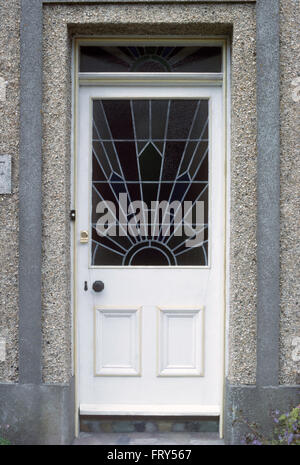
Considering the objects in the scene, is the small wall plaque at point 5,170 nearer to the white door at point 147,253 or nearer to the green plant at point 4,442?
the white door at point 147,253

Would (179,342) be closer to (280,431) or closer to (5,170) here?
(280,431)

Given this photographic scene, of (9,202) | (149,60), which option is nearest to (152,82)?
(149,60)

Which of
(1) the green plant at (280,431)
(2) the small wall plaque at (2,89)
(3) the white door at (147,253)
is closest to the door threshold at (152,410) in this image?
(3) the white door at (147,253)

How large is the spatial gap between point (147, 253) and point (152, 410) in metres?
1.19

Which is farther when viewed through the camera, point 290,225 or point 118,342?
point 118,342

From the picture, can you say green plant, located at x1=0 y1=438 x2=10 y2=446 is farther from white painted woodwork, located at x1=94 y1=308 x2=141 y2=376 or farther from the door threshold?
white painted woodwork, located at x1=94 y1=308 x2=141 y2=376

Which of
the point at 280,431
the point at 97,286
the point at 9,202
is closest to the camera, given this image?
the point at 280,431

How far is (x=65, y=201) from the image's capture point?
10.7 ft

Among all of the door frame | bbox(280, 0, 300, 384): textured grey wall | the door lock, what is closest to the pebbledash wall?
bbox(280, 0, 300, 384): textured grey wall

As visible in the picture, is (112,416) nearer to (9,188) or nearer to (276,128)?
(9,188)

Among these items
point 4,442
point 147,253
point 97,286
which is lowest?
point 4,442

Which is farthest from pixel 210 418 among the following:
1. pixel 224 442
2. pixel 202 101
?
pixel 202 101

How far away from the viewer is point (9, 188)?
323 centimetres

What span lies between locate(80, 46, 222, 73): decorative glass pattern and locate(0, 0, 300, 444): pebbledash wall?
209 millimetres
